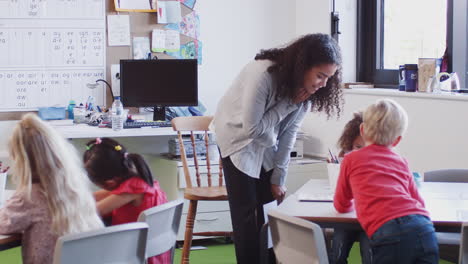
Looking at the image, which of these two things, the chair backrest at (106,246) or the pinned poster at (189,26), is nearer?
the chair backrest at (106,246)

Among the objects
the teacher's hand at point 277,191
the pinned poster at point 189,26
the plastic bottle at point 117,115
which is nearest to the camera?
the teacher's hand at point 277,191

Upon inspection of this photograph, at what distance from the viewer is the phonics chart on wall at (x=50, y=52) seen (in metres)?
4.58

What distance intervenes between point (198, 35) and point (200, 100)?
0.45 meters

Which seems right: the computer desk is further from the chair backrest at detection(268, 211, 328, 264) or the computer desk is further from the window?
the window

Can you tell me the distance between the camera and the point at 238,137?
289 cm

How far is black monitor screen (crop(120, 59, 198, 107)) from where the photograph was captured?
4656 millimetres

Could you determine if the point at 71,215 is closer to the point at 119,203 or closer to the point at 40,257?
the point at 40,257

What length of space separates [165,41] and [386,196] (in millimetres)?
2917

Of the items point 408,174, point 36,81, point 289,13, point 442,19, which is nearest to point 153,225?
point 408,174

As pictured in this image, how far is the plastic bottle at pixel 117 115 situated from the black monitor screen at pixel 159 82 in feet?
0.47

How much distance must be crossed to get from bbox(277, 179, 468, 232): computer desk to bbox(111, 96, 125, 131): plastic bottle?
5.63 ft

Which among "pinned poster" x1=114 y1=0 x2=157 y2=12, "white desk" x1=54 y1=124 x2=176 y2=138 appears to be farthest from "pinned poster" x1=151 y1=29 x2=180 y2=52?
"white desk" x1=54 y1=124 x2=176 y2=138

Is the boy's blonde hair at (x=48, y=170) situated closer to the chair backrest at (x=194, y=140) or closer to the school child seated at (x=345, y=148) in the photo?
the school child seated at (x=345, y=148)

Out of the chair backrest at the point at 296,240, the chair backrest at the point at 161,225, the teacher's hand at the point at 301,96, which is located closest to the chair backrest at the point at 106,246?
the chair backrest at the point at 161,225
